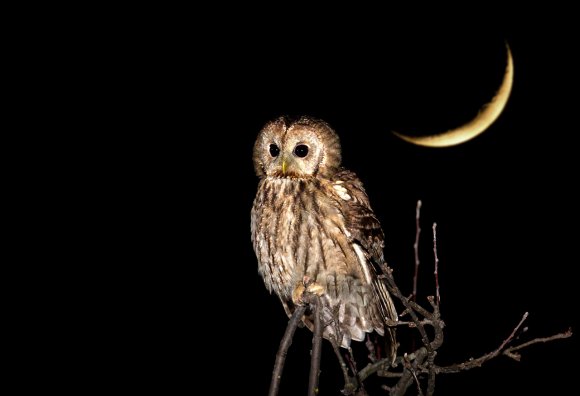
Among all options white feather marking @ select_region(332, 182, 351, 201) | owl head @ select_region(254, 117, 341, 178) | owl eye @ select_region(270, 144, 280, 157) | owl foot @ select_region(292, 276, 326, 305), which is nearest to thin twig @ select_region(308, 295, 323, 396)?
owl foot @ select_region(292, 276, 326, 305)

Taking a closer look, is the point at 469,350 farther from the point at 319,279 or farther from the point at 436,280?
the point at 436,280

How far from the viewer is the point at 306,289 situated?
9.16ft

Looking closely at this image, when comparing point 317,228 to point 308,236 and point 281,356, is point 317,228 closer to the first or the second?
point 308,236

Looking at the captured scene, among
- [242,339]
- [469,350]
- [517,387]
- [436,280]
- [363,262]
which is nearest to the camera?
[436,280]

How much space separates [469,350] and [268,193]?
10.6 metres

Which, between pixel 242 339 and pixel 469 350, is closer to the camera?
pixel 469 350

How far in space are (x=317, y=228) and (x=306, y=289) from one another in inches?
12.2

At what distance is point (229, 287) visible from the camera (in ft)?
45.9

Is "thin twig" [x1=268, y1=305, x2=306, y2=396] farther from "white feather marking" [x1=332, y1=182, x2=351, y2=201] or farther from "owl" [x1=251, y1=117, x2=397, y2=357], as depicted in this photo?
"white feather marking" [x1=332, y1=182, x2=351, y2=201]

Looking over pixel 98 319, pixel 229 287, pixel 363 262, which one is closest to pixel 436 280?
pixel 363 262

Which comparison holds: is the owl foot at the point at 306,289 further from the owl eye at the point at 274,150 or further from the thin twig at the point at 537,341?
the thin twig at the point at 537,341

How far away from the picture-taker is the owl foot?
2789 millimetres

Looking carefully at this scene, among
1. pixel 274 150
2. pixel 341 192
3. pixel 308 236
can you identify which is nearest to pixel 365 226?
pixel 341 192

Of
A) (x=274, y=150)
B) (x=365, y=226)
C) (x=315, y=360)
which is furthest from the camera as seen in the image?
(x=274, y=150)
